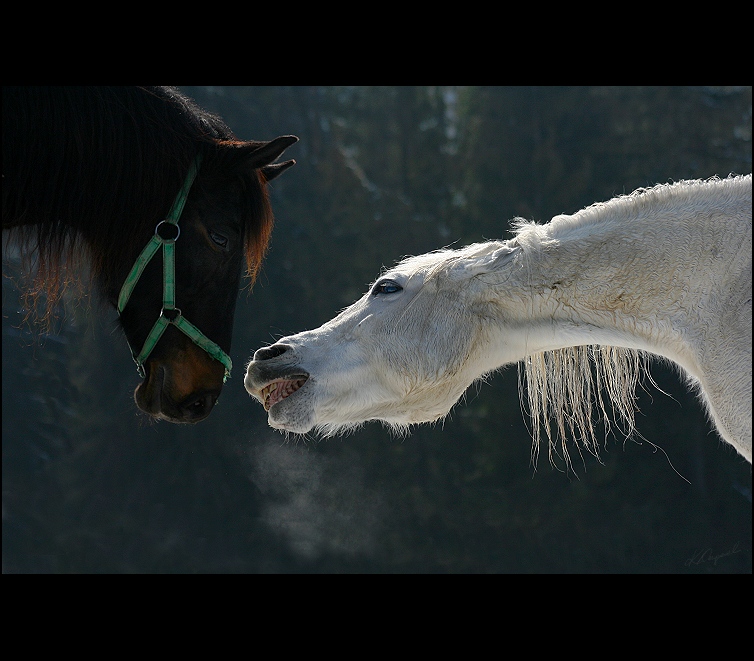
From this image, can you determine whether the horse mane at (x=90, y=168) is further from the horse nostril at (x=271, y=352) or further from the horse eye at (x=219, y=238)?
the horse nostril at (x=271, y=352)

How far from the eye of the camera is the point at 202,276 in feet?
9.95

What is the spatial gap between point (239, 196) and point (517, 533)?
37.3 ft

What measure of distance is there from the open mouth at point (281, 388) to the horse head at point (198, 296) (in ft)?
1.11

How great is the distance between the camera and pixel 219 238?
122 inches

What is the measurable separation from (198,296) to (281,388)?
1.88 feet

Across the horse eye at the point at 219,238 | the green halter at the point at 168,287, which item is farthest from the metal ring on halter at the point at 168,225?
the horse eye at the point at 219,238

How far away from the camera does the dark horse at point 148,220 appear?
292 cm

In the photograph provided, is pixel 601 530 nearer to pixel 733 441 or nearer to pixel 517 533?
pixel 517 533

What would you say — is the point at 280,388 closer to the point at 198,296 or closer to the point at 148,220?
the point at 198,296

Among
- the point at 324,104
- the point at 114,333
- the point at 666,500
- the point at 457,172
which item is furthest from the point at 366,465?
the point at 114,333

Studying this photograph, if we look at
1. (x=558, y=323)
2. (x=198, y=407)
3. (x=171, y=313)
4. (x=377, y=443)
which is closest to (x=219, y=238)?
(x=171, y=313)

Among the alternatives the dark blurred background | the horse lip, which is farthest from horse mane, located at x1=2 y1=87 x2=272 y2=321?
the dark blurred background

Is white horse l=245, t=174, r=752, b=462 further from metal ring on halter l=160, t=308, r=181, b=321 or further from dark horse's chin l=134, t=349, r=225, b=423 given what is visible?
metal ring on halter l=160, t=308, r=181, b=321

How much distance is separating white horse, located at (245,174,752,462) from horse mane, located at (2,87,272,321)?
2.80ft
